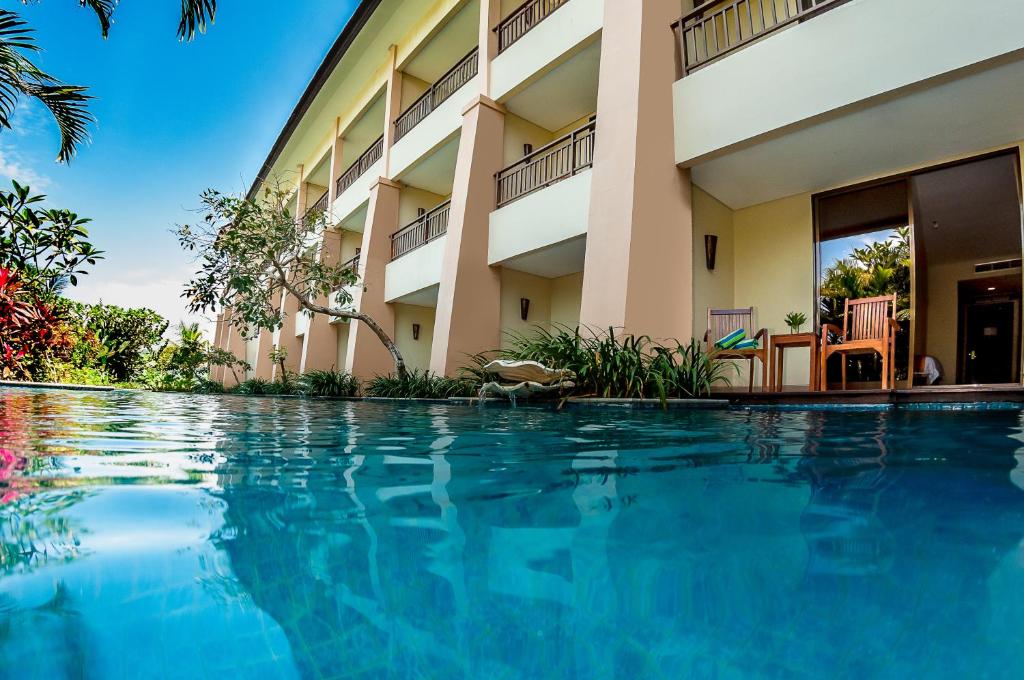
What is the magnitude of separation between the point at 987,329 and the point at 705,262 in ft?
18.9

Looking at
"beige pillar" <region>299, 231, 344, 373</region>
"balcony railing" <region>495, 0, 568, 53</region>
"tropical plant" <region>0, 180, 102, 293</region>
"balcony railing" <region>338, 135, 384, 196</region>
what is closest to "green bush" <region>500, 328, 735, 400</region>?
"balcony railing" <region>495, 0, 568, 53</region>

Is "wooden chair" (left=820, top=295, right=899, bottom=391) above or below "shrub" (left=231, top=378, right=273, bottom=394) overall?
above

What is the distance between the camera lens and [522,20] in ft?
34.8

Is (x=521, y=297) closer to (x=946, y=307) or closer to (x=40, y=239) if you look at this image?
(x=946, y=307)

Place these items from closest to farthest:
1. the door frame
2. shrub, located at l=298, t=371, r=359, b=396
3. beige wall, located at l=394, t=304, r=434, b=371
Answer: the door frame
shrub, located at l=298, t=371, r=359, b=396
beige wall, located at l=394, t=304, r=434, b=371

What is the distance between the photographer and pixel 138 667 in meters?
0.63

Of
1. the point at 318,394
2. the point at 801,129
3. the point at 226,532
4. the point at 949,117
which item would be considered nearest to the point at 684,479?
the point at 226,532

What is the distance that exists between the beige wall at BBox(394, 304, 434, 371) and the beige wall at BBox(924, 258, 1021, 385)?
10.6 meters

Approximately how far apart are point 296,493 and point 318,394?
1206 cm

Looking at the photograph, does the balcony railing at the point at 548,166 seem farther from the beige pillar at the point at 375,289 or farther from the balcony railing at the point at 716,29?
the beige pillar at the point at 375,289

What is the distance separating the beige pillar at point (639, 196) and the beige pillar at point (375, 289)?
7.77 meters

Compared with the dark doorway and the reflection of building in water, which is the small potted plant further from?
the reflection of building in water

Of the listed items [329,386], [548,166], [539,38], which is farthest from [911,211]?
[329,386]

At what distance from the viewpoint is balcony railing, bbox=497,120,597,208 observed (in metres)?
8.92
